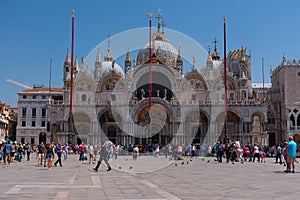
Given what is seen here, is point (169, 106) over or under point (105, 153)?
over

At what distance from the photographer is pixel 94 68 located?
58594mm

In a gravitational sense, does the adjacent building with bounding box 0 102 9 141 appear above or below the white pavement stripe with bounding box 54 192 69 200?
above

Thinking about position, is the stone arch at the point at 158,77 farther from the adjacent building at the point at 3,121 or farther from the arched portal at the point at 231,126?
the adjacent building at the point at 3,121

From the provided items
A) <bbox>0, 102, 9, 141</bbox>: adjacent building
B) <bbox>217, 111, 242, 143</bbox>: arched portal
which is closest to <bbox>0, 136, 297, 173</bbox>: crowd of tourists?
<bbox>217, 111, 242, 143</bbox>: arched portal

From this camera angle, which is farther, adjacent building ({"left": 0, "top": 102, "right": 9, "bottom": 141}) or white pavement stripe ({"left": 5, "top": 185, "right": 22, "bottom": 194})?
adjacent building ({"left": 0, "top": 102, "right": 9, "bottom": 141})

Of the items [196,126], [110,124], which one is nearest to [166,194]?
[196,126]

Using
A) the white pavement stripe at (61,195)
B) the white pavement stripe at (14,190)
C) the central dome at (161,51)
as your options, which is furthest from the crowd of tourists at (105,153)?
the central dome at (161,51)

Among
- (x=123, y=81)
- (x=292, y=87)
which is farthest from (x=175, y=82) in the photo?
(x=292, y=87)

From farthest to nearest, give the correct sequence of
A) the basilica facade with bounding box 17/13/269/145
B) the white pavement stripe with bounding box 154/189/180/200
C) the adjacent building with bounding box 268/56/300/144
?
the adjacent building with bounding box 268/56/300/144, the basilica facade with bounding box 17/13/269/145, the white pavement stripe with bounding box 154/189/180/200

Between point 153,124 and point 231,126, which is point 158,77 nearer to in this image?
point 153,124

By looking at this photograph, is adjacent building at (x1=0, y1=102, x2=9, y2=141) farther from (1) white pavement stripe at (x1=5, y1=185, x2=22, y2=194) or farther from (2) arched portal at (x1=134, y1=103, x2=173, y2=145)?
(1) white pavement stripe at (x1=5, y1=185, x2=22, y2=194)

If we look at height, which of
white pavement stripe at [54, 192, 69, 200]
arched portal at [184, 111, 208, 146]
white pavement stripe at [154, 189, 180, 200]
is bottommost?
white pavement stripe at [154, 189, 180, 200]

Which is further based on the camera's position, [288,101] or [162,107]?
[288,101]

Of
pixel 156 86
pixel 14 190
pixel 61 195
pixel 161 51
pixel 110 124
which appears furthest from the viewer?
pixel 161 51
